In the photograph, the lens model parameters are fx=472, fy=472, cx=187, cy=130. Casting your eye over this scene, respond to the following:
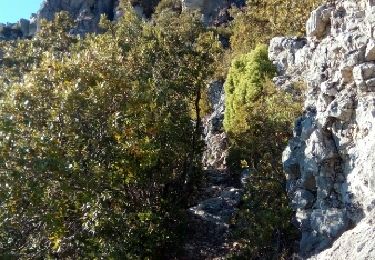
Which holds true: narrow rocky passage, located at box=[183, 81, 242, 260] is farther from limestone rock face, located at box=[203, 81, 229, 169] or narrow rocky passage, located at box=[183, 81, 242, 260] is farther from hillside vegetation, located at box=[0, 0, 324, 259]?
hillside vegetation, located at box=[0, 0, 324, 259]

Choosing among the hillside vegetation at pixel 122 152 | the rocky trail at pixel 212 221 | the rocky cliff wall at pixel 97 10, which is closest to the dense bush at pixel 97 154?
the hillside vegetation at pixel 122 152

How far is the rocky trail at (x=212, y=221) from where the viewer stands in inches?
653

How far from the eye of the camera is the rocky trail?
16.6m

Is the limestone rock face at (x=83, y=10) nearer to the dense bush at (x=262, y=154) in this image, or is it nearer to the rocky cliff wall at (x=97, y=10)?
the rocky cliff wall at (x=97, y=10)

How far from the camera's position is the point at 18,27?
84.7 metres

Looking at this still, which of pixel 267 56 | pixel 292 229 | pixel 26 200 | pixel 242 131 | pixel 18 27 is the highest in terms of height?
pixel 18 27

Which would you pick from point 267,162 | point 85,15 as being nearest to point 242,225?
point 267,162

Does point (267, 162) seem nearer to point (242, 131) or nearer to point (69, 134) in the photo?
point (242, 131)

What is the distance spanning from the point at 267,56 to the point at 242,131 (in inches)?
214

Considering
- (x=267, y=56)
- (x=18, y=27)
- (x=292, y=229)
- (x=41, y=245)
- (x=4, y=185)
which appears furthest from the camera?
(x=18, y=27)

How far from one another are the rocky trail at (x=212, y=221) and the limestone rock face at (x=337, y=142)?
3.94 m

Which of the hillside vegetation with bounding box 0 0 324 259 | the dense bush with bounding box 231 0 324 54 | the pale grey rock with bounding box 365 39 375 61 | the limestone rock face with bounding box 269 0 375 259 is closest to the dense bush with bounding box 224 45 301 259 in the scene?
the hillside vegetation with bounding box 0 0 324 259

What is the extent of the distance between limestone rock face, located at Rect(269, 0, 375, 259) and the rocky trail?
3.94 meters

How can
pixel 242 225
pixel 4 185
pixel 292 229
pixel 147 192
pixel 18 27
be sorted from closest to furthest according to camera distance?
pixel 4 185 < pixel 292 229 < pixel 242 225 < pixel 147 192 < pixel 18 27
